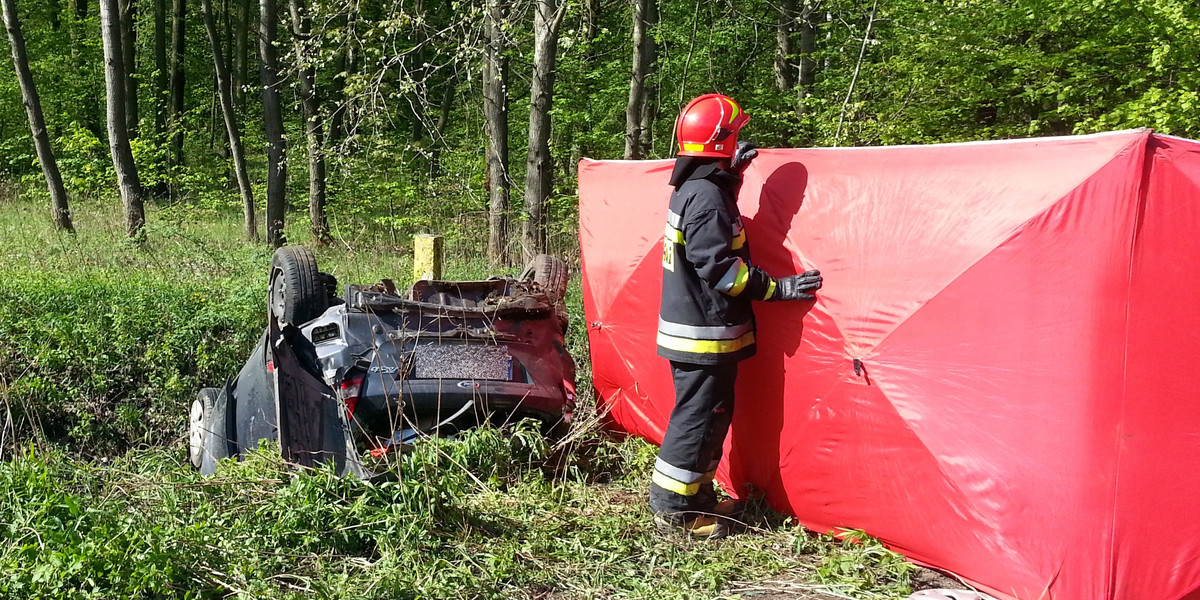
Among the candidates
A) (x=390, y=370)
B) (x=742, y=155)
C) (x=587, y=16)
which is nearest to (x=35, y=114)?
(x=587, y=16)

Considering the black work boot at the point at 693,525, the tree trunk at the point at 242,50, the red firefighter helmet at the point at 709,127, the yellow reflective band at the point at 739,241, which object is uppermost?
the tree trunk at the point at 242,50

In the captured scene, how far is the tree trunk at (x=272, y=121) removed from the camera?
40.0 feet

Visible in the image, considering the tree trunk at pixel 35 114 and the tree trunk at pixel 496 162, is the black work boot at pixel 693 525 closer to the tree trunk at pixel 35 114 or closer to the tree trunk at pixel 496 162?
the tree trunk at pixel 496 162

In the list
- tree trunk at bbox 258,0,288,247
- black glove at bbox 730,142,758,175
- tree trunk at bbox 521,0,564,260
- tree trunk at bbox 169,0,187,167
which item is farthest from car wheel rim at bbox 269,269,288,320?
tree trunk at bbox 169,0,187,167

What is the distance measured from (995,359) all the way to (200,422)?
14.9ft

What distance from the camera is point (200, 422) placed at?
5090 mm

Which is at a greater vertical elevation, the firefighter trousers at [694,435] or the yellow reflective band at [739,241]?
the yellow reflective band at [739,241]

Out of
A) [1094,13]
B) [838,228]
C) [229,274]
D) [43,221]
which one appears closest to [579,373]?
[838,228]

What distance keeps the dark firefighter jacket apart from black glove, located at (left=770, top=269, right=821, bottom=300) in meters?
0.07

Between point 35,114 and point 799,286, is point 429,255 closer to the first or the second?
point 799,286

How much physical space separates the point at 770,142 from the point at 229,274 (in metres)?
9.37

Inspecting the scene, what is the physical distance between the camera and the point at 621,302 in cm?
493

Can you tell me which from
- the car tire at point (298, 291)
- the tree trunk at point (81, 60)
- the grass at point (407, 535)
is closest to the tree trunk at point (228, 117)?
the grass at point (407, 535)

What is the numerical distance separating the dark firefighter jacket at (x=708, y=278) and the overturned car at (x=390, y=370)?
844mm
